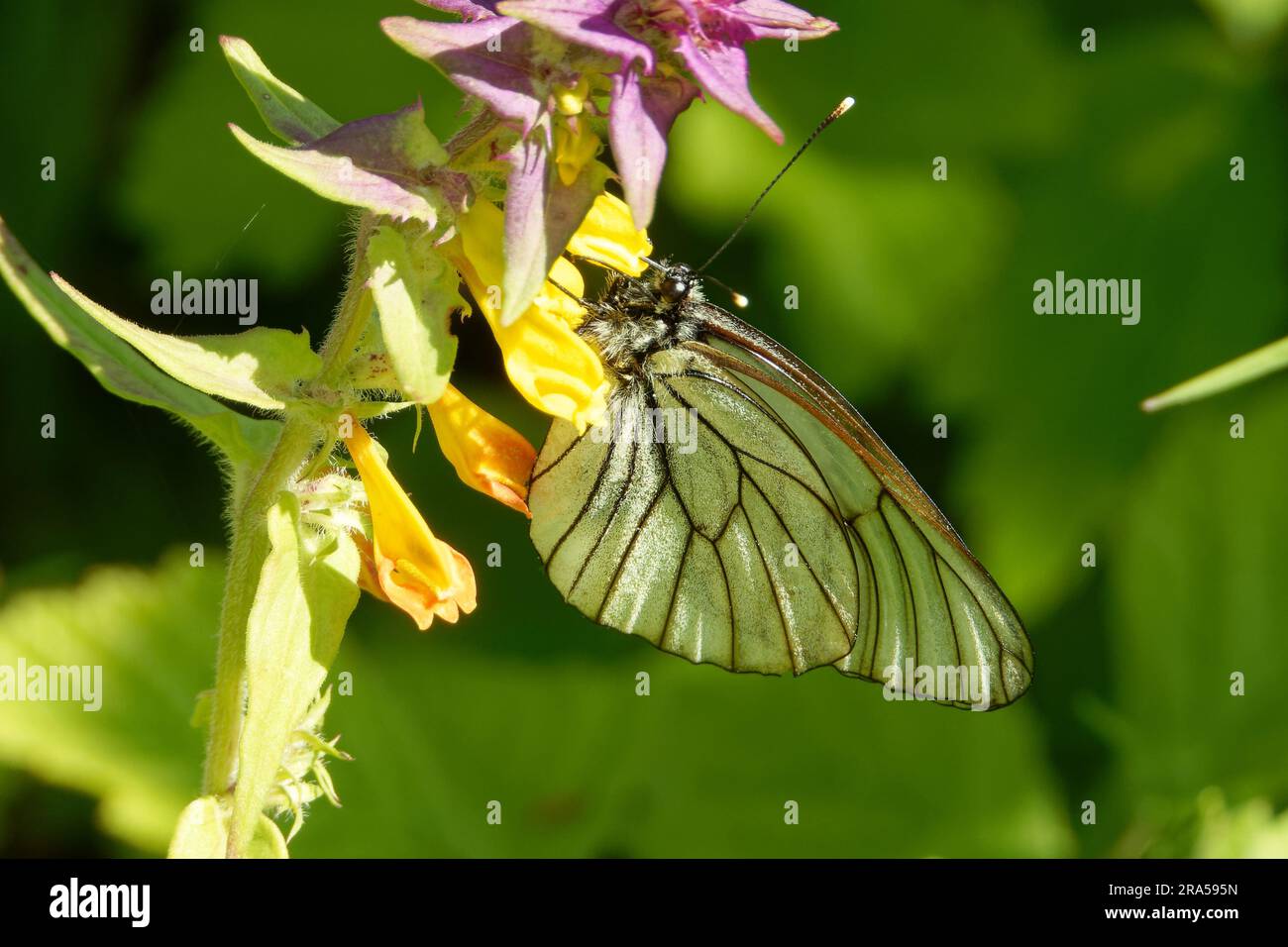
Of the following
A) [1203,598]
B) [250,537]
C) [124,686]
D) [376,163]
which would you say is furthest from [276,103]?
[1203,598]

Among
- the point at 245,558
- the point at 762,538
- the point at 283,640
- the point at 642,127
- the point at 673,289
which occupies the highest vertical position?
the point at 673,289

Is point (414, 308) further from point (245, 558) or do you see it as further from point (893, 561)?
point (893, 561)

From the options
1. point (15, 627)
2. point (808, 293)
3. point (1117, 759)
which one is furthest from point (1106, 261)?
point (15, 627)

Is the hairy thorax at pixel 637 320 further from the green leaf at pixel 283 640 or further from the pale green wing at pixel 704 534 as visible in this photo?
the green leaf at pixel 283 640

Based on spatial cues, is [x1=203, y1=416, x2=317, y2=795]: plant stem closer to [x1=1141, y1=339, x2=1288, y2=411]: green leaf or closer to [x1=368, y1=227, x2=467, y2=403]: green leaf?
[x1=368, y1=227, x2=467, y2=403]: green leaf

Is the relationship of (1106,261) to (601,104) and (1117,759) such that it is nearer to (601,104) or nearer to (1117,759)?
(1117,759)

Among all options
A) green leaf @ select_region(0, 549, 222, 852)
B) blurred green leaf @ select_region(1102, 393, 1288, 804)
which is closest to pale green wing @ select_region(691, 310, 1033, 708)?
blurred green leaf @ select_region(1102, 393, 1288, 804)
